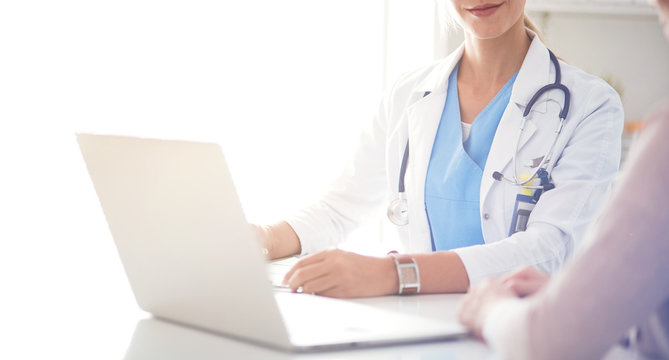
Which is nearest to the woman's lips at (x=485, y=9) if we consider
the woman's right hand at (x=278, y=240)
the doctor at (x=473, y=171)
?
the doctor at (x=473, y=171)

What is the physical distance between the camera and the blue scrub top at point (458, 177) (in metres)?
1.58

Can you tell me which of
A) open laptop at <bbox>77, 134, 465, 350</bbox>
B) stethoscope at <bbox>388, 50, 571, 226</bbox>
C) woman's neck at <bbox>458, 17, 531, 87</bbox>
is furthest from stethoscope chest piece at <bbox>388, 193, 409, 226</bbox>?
open laptop at <bbox>77, 134, 465, 350</bbox>

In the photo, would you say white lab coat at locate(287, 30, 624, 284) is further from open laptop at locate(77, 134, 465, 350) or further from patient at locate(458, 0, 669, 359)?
patient at locate(458, 0, 669, 359)

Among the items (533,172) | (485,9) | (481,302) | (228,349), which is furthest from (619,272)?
(485,9)

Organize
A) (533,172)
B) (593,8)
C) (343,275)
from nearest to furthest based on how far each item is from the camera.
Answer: (343,275)
(533,172)
(593,8)

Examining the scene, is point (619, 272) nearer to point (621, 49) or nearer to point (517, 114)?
point (517, 114)

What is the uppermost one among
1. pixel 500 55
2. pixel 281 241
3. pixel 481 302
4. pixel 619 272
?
pixel 500 55

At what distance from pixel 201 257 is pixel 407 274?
0.37 metres

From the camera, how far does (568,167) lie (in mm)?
1394

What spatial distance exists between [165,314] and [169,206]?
0.21 meters

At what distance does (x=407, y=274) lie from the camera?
1129 mm

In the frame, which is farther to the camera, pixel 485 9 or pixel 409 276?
pixel 485 9

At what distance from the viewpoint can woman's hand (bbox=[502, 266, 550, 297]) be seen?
0.88m

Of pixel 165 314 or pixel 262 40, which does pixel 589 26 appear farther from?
pixel 165 314
